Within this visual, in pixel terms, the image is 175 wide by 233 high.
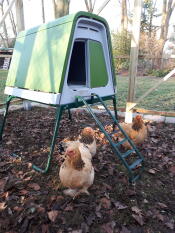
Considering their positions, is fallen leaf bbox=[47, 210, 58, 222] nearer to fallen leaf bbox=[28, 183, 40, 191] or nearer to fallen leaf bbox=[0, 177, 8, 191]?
fallen leaf bbox=[28, 183, 40, 191]

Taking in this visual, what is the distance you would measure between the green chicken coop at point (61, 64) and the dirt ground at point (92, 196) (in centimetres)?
Answer: 26

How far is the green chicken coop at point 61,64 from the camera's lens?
2.34 metres

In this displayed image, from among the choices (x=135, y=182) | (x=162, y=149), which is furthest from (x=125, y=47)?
(x=135, y=182)

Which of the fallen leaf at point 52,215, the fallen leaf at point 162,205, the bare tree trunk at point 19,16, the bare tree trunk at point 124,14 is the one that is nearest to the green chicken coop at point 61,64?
the fallen leaf at point 162,205

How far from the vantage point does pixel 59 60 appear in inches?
93.0

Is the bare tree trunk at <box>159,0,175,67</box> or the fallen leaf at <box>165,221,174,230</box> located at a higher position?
the bare tree trunk at <box>159,0,175,67</box>

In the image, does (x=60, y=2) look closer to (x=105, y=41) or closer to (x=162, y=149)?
(x=105, y=41)

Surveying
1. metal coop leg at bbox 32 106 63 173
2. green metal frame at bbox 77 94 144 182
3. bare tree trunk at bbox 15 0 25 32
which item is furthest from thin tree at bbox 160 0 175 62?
metal coop leg at bbox 32 106 63 173

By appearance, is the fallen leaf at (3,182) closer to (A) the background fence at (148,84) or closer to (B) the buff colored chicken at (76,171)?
(B) the buff colored chicken at (76,171)

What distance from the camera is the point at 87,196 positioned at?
2055mm

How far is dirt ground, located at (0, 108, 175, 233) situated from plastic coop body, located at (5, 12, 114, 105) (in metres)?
0.85

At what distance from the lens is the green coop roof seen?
2.34m

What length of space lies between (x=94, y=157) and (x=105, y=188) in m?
0.67

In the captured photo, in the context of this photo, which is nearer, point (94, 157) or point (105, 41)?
point (94, 157)
